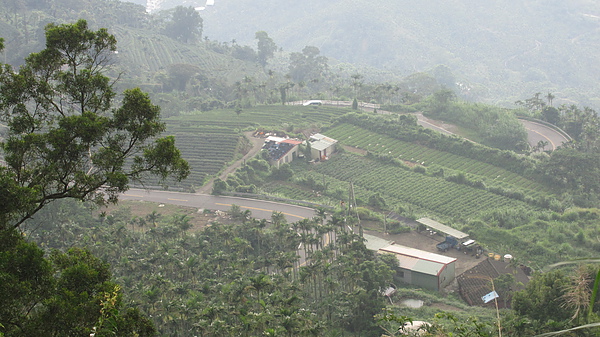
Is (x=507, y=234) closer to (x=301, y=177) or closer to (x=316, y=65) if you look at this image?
(x=301, y=177)

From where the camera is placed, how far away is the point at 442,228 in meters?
56.2

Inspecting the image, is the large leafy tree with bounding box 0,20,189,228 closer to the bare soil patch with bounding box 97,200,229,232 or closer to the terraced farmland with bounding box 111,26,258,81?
the bare soil patch with bounding box 97,200,229,232

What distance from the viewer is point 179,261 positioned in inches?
1695

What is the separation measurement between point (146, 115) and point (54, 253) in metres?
5.82

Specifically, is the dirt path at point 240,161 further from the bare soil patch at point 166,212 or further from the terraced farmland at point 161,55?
the terraced farmland at point 161,55

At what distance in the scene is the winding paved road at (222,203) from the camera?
61.4 meters

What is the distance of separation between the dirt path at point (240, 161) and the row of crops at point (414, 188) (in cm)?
951

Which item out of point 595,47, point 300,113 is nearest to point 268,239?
point 300,113

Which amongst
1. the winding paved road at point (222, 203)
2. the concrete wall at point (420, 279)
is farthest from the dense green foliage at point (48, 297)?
the winding paved road at point (222, 203)

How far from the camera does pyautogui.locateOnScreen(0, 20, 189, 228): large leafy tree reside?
64.6 feet

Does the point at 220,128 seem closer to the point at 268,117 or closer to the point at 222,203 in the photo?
the point at 268,117

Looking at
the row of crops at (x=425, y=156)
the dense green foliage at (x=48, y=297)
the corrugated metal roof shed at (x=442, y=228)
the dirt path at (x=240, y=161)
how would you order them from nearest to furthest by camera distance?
the dense green foliage at (x=48, y=297) < the corrugated metal roof shed at (x=442, y=228) < the dirt path at (x=240, y=161) < the row of crops at (x=425, y=156)

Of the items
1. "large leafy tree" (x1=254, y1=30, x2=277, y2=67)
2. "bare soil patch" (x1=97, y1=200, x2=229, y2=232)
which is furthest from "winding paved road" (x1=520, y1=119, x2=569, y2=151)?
"large leafy tree" (x1=254, y1=30, x2=277, y2=67)

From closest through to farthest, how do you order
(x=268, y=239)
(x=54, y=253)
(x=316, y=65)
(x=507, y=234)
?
(x=54, y=253)
(x=268, y=239)
(x=507, y=234)
(x=316, y=65)
